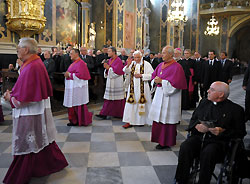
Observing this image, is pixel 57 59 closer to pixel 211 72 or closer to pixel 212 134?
pixel 211 72

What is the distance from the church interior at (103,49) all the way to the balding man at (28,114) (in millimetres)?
326

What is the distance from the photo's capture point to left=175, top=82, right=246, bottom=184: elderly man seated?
8.80 feet

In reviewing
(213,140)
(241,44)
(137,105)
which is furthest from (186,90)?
(241,44)

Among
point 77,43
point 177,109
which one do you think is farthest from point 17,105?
point 77,43

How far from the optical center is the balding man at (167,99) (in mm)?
4277

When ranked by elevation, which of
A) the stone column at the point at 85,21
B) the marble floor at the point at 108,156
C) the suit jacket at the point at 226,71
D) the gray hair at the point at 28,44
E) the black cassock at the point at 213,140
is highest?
the stone column at the point at 85,21

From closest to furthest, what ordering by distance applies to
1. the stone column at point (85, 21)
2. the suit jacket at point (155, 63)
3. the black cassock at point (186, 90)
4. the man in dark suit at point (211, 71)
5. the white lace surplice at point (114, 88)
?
the white lace surplice at point (114, 88) → the black cassock at point (186, 90) → the man in dark suit at point (211, 71) → the suit jacket at point (155, 63) → the stone column at point (85, 21)

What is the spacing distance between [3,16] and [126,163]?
30.5 ft

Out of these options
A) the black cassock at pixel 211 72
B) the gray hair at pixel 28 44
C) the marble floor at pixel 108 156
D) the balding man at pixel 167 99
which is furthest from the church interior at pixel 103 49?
the gray hair at pixel 28 44

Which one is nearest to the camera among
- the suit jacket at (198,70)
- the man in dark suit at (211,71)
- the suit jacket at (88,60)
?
the man in dark suit at (211,71)

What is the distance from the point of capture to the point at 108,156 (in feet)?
13.6

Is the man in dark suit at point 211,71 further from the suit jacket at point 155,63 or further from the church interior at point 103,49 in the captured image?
the suit jacket at point 155,63

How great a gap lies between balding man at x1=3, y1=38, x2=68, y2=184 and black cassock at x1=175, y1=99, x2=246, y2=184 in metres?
1.77

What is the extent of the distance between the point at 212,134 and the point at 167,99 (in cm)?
151
